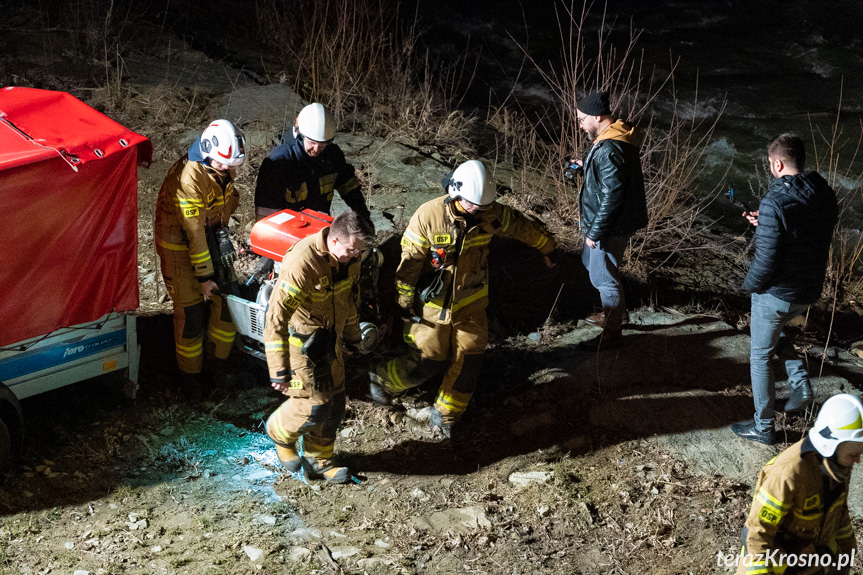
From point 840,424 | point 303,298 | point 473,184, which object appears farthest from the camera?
point 473,184

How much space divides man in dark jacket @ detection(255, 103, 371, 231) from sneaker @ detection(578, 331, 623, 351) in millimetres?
1982

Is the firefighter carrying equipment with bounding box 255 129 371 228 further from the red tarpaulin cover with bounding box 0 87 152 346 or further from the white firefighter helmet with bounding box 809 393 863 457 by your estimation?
the white firefighter helmet with bounding box 809 393 863 457

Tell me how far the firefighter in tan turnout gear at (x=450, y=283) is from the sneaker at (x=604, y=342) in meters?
0.96

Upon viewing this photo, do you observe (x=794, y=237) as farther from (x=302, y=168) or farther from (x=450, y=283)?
(x=302, y=168)

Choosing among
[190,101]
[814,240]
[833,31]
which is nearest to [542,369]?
[814,240]

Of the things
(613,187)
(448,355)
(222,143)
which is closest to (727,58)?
→ (613,187)

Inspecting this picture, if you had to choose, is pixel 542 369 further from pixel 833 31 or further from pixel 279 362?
pixel 833 31

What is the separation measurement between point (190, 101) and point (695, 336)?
6282mm

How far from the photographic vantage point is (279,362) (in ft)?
14.5

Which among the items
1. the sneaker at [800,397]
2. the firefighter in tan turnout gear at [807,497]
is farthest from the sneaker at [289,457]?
the sneaker at [800,397]

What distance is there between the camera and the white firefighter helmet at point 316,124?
529 centimetres

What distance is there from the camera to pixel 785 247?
14.8 ft

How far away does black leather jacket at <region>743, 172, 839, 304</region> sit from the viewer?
4391mm

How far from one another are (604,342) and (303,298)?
2.63 metres
